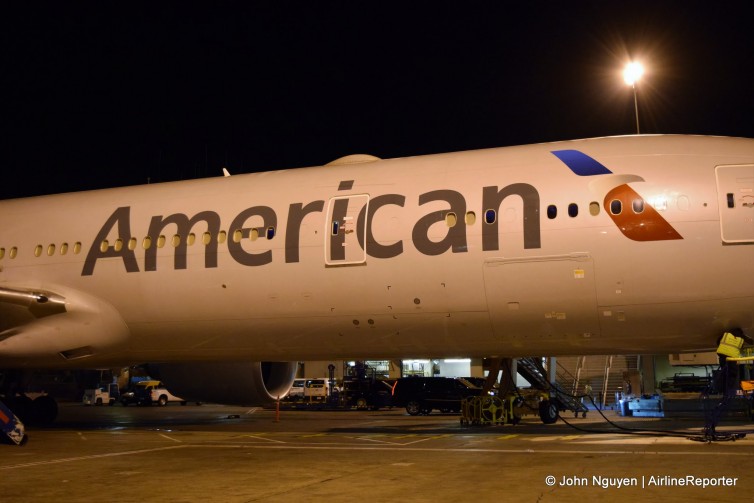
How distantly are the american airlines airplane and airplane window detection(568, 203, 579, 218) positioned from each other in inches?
1.8

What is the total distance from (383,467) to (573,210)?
505cm

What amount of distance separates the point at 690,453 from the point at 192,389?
10.9 metres

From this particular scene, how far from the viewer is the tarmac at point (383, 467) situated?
7730 millimetres

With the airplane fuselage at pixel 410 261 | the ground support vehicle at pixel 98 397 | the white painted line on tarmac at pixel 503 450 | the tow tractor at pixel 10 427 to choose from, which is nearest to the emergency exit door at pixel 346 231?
A: the airplane fuselage at pixel 410 261

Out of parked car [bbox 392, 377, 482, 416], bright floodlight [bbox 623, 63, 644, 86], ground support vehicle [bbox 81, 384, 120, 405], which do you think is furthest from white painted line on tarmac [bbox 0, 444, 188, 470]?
ground support vehicle [bbox 81, 384, 120, 405]

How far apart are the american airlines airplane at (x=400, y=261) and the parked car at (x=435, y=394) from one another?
12253mm

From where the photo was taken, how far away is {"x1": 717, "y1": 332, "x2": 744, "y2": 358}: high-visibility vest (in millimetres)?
11477

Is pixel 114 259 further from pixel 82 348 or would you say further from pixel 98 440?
pixel 98 440

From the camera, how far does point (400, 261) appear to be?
12727mm

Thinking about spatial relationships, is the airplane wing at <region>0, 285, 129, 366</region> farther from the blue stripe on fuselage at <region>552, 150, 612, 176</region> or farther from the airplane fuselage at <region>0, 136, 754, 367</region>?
the blue stripe on fuselage at <region>552, 150, 612, 176</region>

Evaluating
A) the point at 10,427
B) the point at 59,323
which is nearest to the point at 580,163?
the point at 59,323

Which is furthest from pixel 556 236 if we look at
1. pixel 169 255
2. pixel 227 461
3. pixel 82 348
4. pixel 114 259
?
pixel 82 348

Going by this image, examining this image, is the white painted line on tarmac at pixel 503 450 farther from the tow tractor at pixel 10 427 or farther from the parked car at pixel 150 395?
the parked car at pixel 150 395

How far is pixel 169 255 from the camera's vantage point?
1462 cm
